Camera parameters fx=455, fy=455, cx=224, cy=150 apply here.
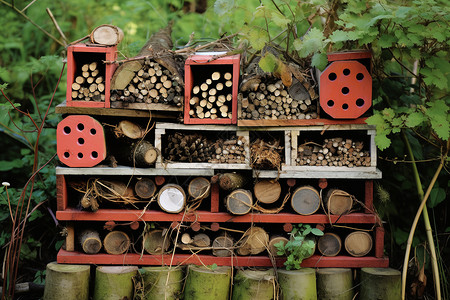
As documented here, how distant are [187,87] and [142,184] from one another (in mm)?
960

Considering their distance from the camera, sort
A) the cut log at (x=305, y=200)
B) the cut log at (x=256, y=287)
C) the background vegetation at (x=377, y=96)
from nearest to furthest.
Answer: the background vegetation at (x=377, y=96), the cut log at (x=256, y=287), the cut log at (x=305, y=200)

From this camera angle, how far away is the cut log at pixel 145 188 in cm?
409

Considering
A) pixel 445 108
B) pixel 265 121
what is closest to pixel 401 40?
pixel 445 108

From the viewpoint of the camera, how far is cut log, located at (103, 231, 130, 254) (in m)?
4.10

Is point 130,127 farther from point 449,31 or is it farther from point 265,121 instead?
point 449,31

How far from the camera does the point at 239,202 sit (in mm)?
Result: 4004

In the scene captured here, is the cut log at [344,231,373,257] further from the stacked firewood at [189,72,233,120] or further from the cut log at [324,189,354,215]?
the stacked firewood at [189,72,233,120]

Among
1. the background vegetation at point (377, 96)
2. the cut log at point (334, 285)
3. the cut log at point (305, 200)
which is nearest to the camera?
the background vegetation at point (377, 96)

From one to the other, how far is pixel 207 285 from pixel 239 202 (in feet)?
2.48

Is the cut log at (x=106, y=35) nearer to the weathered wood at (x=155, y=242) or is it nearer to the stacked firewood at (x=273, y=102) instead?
the stacked firewood at (x=273, y=102)

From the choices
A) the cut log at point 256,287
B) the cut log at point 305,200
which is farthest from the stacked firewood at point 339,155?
the cut log at point 256,287

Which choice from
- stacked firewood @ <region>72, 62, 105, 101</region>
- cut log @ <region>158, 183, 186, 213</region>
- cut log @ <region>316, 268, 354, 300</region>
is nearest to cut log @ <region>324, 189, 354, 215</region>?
cut log @ <region>316, 268, 354, 300</region>

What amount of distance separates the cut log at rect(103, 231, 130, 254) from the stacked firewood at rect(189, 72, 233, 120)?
4.15 feet

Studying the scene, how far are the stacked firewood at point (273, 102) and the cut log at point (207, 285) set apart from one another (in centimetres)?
137
